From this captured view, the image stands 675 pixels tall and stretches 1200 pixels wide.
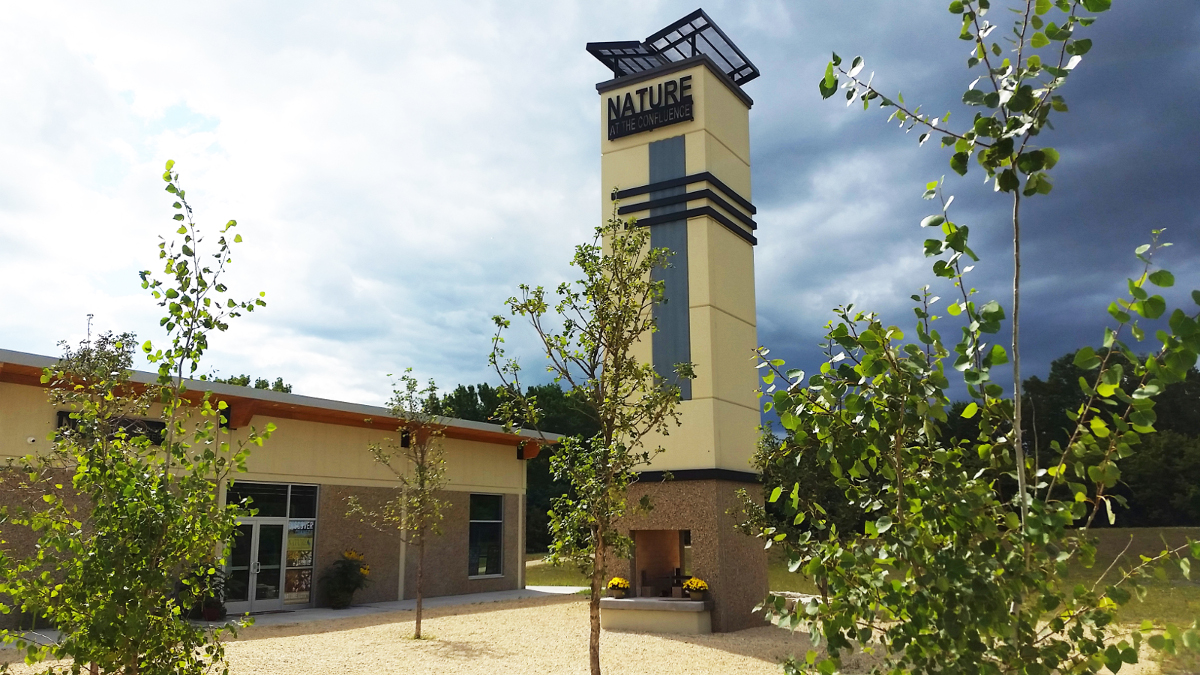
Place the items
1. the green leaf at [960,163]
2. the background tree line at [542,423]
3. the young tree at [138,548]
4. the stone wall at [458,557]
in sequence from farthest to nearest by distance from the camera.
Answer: the background tree line at [542,423], the stone wall at [458,557], the young tree at [138,548], the green leaf at [960,163]

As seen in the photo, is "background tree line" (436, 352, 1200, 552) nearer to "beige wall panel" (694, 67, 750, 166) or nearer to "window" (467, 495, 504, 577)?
"window" (467, 495, 504, 577)

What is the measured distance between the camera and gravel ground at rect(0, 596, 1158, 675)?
9.97 m

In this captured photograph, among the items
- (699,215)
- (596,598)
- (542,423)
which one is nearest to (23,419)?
(596,598)

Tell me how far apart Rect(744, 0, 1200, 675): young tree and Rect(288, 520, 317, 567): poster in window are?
16512 mm

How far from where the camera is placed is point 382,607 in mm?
17297

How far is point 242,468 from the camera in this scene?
4.38 m

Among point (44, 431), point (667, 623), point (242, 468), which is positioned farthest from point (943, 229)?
point (44, 431)

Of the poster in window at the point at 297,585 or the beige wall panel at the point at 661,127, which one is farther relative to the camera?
the poster in window at the point at 297,585

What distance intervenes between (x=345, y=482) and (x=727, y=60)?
11.9 m

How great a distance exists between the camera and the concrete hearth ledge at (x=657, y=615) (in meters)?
12.3

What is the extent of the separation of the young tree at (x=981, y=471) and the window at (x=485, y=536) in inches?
771

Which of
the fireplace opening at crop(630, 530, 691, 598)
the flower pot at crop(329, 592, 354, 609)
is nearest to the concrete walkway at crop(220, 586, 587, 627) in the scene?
the flower pot at crop(329, 592, 354, 609)

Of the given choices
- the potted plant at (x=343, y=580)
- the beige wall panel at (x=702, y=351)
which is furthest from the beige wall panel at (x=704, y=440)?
the potted plant at (x=343, y=580)

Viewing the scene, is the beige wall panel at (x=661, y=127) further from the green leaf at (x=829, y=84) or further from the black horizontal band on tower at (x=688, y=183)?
the green leaf at (x=829, y=84)
